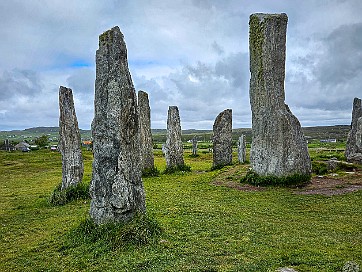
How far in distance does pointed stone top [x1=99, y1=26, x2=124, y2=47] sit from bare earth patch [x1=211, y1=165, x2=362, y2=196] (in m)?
11.0

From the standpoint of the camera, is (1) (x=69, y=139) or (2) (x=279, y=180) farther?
(2) (x=279, y=180)

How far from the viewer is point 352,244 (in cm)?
969

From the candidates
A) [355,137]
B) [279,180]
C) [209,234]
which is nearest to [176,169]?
[279,180]

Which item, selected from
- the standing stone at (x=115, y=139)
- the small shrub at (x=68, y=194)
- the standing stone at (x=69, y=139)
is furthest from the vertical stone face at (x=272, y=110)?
the standing stone at (x=115, y=139)

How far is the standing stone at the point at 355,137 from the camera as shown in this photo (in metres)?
27.2

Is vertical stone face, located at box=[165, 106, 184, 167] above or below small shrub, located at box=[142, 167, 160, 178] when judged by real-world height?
above

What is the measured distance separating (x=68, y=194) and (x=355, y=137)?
2507cm

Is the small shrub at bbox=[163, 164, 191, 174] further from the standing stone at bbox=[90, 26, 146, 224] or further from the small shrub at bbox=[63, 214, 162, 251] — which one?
the small shrub at bbox=[63, 214, 162, 251]

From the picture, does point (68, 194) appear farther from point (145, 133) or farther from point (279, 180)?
point (279, 180)

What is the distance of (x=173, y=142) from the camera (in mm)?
28094

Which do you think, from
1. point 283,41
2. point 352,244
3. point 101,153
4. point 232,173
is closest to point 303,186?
point 232,173

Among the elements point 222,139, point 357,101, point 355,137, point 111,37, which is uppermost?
point 111,37

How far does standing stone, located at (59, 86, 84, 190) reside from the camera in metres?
16.9

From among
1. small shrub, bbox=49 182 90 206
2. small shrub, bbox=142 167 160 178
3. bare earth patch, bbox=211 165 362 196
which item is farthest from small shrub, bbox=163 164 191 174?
small shrub, bbox=49 182 90 206
